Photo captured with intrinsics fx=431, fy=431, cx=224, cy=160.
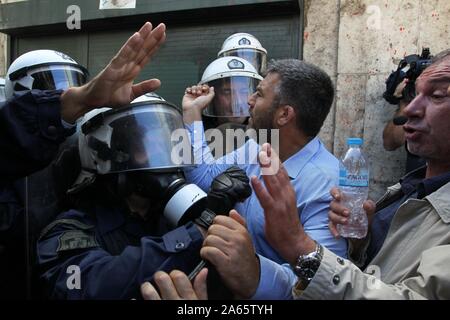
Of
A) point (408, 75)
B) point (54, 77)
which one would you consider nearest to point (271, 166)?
point (54, 77)

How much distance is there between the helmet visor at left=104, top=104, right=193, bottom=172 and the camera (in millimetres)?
1685

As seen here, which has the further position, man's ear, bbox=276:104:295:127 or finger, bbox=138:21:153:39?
man's ear, bbox=276:104:295:127

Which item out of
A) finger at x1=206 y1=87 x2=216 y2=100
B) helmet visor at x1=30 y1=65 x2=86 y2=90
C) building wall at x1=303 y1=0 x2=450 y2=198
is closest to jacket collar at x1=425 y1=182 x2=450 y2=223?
helmet visor at x1=30 y1=65 x2=86 y2=90

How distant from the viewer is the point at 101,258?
1.42 meters

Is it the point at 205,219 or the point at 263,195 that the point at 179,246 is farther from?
the point at 263,195

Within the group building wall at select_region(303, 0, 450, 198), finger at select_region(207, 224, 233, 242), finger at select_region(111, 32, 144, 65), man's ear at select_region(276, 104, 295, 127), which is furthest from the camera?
building wall at select_region(303, 0, 450, 198)

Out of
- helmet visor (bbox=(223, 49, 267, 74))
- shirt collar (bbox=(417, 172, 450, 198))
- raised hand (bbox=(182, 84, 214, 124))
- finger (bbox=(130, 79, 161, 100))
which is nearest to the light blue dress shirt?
shirt collar (bbox=(417, 172, 450, 198))

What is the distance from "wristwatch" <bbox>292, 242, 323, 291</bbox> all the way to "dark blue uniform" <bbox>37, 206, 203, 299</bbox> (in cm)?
36

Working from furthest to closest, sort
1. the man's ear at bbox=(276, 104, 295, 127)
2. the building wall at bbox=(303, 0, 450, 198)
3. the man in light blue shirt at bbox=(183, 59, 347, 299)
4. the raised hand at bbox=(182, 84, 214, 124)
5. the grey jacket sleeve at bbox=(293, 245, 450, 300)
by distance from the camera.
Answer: the building wall at bbox=(303, 0, 450, 198) → the raised hand at bbox=(182, 84, 214, 124) → the man's ear at bbox=(276, 104, 295, 127) → the man in light blue shirt at bbox=(183, 59, 347, 299) → the grey jacket sleeve at bbox=(293, 245, 450, 300)

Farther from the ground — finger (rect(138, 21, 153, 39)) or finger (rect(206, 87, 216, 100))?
finger (rect(138, 21, 153, 39))

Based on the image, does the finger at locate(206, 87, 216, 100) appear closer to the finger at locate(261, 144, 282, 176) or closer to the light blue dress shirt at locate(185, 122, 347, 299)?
the light blue dress shirt at locate(185, 122, 347, 299)

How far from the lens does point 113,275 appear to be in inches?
53.2

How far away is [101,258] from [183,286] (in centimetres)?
33

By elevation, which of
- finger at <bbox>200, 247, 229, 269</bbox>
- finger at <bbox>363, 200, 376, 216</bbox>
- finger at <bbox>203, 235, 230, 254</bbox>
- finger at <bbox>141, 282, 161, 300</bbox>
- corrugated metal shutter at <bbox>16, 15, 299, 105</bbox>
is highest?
corrugated metal shutter at <bbox>16, 15, 299, 105</bbox>
